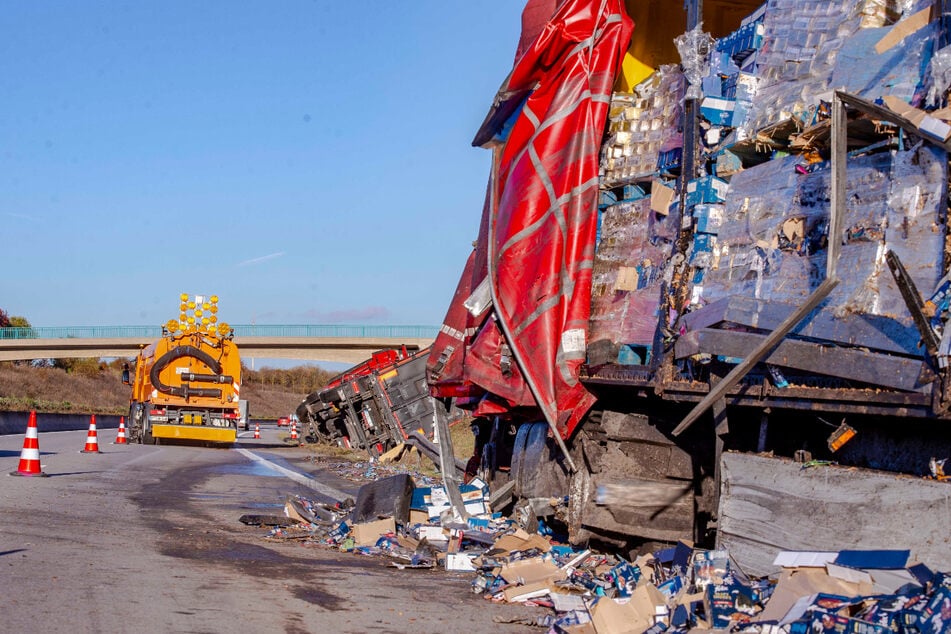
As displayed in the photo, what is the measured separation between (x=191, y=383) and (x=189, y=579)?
844 inches

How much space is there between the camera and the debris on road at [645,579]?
4008 mm

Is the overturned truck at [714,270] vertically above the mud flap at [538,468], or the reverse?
the overturned truck at [714,270]

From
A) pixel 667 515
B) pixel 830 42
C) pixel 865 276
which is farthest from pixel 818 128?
pixel 667 515

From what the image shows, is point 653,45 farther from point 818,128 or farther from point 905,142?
point 905,142

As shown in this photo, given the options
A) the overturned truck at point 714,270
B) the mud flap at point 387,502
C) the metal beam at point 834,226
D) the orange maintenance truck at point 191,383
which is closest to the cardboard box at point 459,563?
the overturned truck at point 714,270

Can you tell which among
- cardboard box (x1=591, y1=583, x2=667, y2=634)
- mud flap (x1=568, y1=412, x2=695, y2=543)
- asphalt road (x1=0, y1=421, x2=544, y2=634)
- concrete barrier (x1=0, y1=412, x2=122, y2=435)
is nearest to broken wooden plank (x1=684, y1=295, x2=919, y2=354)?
mud flap (x1=568, y1=412, x2=695, y2=543)

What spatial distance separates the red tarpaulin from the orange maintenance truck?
63.5 feet

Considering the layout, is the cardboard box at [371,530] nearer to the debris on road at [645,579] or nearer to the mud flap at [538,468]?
the debris on road at [645,579]

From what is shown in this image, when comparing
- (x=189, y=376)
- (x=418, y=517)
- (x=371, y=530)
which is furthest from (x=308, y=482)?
(x=189, y=376)

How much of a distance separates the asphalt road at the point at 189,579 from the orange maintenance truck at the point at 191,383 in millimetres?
15525

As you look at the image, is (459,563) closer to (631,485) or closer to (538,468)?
(631,485)

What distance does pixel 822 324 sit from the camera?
16.0 feet

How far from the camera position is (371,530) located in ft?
26.2

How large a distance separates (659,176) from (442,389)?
333 centimetres
